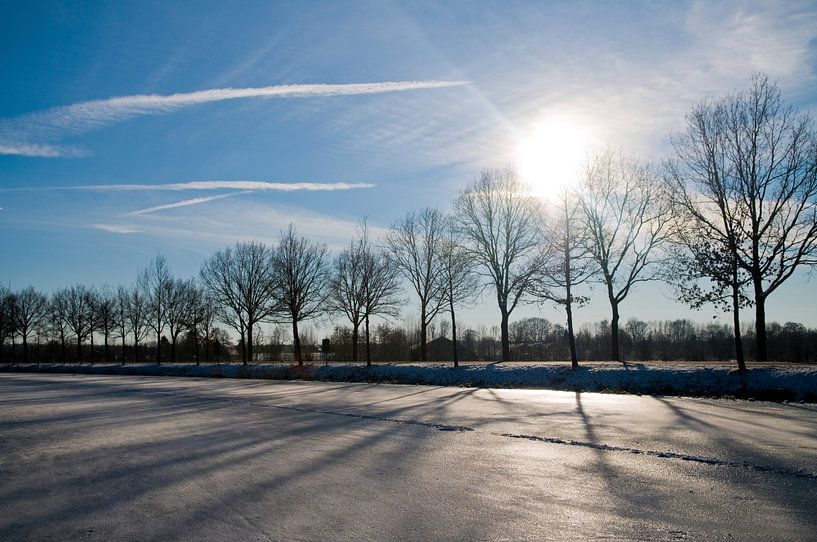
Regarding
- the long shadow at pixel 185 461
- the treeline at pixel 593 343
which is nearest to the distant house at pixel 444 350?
the treeline at pixel 593 343

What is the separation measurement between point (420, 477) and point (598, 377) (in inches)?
729

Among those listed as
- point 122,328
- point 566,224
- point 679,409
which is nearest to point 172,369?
point 122,328

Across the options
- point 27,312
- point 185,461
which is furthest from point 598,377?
point 27,312

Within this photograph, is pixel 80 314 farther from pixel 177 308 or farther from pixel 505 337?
pixel 505 337

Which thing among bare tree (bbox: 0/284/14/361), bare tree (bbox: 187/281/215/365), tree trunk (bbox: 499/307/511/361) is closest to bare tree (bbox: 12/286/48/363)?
bare tree (bbox: 0/284/14/361)

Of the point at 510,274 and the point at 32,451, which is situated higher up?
the point at 510,274

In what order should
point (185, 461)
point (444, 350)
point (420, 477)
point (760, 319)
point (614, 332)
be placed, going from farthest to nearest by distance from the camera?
point (444, 350) < point (614, 332) < point (760, 319) < point (185, 461) < point (420, 477)

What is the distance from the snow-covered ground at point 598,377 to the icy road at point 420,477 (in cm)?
512

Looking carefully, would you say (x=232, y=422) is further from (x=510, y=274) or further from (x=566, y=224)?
(x=510, y=274)

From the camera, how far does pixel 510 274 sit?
42062 mm

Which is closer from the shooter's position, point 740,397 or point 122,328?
point 740,397

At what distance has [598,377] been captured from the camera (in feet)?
78.2

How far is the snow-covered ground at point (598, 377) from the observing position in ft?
61.4

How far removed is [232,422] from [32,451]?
414 cm
